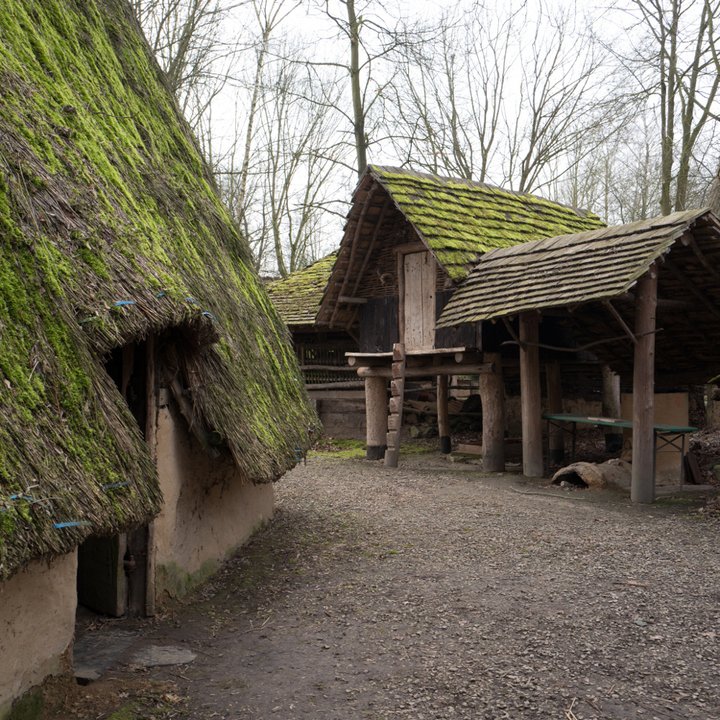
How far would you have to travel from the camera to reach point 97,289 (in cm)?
471

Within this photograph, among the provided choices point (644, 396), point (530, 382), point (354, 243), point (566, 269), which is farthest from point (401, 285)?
point (644, 396)

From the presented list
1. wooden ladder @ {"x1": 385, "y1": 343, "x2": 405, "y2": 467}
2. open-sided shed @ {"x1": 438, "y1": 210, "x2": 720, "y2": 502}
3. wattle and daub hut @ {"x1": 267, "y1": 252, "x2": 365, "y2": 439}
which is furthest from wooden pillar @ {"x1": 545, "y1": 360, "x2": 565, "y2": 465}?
wattle and daub hut @ {"x1": 267, "y1": 252, "x2": 365, "y2": 439}

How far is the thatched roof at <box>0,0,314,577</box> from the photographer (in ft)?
12.3

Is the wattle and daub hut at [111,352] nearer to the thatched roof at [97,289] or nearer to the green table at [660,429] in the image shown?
the thatched roof at [97,289]

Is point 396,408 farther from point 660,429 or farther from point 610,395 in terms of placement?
point 660,429

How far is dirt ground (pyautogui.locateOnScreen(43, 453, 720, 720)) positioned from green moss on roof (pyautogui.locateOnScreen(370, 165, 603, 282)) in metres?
5.19

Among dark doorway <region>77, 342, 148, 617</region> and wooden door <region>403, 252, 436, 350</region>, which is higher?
wooden door <region>403, 252, 436, 350</region>

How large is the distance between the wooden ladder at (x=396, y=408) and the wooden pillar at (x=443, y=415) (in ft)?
6.71

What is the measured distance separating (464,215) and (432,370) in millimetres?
2828

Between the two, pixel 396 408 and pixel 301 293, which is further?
pixel 301 293

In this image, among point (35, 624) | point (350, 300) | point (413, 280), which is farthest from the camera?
point (350, 300)

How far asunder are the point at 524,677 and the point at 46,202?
3.89m

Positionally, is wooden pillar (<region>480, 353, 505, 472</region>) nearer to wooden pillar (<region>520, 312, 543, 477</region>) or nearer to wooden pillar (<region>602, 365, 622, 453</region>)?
wooden pillar (<region>520, 312, 543, 477</region>)

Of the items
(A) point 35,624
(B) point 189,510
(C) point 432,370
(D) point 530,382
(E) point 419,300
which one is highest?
(E) point 419,300
